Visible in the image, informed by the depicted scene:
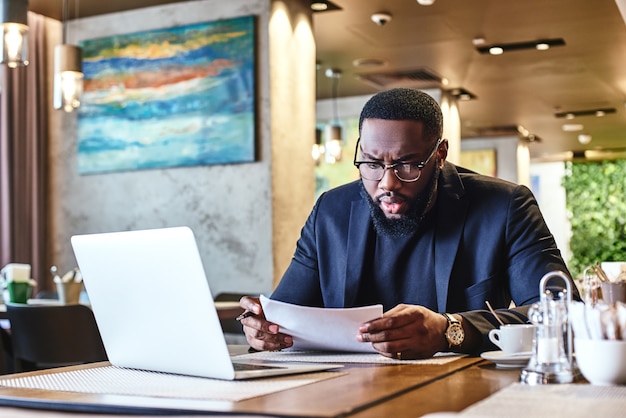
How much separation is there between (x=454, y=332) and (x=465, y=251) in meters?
0.43

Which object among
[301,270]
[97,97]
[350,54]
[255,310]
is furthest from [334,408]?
[350,54]

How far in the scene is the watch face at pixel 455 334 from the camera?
1.79m

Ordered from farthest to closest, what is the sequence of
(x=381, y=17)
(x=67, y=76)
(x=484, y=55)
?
1. (x=484, y=55)
2. (x=381, y=17)
3. (x=67, y=76)

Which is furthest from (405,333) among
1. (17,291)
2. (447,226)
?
(17,291)

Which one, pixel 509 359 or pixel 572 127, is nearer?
pixel 509 359

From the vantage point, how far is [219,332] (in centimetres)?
136

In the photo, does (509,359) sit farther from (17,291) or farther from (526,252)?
(17,291)

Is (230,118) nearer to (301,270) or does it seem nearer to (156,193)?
(156,193)

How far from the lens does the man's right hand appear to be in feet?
6.17

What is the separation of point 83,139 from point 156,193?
76 centimetres

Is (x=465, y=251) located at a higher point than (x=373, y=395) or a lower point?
higher

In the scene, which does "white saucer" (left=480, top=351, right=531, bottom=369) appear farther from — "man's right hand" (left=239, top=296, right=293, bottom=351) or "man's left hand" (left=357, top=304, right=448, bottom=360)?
"man's right hand" (left=239, top=296, right=293, bottom=351)

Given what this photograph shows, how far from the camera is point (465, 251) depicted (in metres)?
2.20

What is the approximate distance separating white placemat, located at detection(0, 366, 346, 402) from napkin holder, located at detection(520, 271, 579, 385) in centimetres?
33
